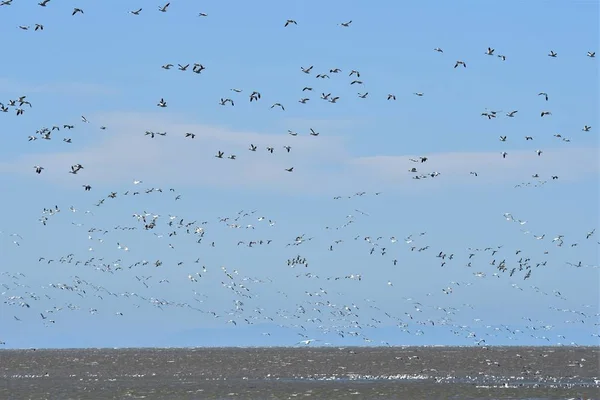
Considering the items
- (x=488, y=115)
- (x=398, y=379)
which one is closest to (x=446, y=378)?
(x=398, y=379)

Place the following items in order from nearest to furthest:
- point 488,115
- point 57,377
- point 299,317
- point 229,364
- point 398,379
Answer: point 488,115 < point 398,379 < point 57,377 < point 299,317 < point 229,364

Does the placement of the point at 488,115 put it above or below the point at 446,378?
above

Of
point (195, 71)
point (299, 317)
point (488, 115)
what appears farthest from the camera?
point (299, 317)

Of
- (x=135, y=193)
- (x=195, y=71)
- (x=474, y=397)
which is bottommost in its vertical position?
(x=474, y=397)

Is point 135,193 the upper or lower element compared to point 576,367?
upper

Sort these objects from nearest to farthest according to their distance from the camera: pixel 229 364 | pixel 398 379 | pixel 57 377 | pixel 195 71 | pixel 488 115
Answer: pixel 195 71, pixel 488 115, pixel 398 379, pixel 57 377, pixel 229 364

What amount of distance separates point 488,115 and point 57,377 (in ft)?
154

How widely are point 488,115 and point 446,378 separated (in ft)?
82.0

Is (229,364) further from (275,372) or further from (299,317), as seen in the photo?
(275,372)

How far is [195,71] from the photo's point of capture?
6538 cm

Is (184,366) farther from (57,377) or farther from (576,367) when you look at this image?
(576,367)

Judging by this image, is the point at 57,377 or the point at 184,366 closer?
the point at 57,377

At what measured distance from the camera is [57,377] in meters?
99.0

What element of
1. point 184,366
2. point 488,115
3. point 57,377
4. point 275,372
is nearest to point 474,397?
point 488,115
